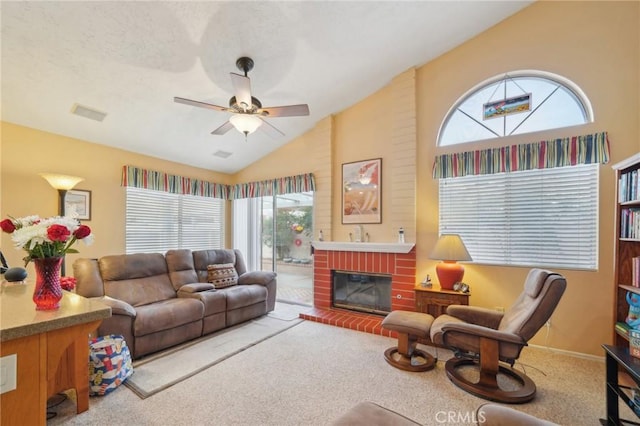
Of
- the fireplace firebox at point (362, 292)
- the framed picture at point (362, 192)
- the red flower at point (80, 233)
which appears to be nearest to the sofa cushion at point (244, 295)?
the fireplace firebox at point (362, 292)

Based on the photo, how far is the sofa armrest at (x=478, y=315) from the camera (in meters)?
2.64

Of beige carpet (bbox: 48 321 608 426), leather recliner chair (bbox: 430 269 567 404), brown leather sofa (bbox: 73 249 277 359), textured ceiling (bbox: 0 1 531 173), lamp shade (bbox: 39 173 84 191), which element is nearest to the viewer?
beige carpet (bbox: 48 321 608 426)

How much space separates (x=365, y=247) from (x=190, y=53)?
319 cm

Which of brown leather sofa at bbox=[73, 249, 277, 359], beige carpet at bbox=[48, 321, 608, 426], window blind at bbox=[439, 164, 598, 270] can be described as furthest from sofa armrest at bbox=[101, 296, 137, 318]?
window blind at bbox=[439, 164, 598, 270]

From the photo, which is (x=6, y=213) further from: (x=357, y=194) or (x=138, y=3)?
(x=357, y=194)

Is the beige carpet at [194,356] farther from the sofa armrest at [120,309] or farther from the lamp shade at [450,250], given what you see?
the lamp shade at [450,250]

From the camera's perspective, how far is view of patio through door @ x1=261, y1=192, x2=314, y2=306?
16.4 feet

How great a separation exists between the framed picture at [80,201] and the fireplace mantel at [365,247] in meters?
3.30

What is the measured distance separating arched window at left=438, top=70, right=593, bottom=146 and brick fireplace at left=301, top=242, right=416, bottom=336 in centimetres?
169

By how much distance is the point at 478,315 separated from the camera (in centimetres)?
269

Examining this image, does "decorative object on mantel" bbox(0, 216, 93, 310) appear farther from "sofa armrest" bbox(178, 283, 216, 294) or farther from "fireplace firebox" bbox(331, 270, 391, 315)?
"fireplace firebox" bbox(331, 270, 391, 315)

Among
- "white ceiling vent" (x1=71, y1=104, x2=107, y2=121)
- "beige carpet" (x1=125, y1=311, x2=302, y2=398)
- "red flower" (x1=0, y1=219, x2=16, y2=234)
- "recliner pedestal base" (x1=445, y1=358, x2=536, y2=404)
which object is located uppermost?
"white ceiling vent" (x1=71, y1=104, x2=107, y2=121)

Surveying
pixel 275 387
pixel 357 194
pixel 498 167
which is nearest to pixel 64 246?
pixel 275 387

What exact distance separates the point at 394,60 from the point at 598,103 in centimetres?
226
